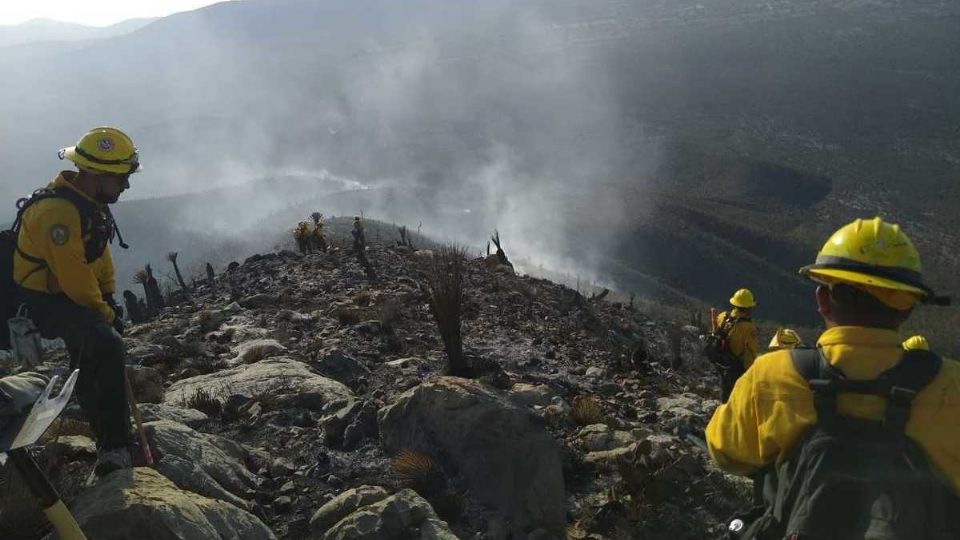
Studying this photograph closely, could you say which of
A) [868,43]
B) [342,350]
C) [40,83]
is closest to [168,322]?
[342,350]

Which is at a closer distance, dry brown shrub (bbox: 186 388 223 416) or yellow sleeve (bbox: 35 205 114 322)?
yellow sleeve (bbox: 35 205 114 322)

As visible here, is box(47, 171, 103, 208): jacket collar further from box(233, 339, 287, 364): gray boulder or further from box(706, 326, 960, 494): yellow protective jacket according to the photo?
box(233, 339, 287, 364): gray boulder

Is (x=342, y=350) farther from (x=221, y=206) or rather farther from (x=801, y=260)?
(x=221, y=206)

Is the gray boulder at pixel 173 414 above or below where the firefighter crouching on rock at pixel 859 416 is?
below

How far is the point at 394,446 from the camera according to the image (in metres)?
5.03

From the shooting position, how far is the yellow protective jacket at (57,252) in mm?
3723

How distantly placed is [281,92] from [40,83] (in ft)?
252

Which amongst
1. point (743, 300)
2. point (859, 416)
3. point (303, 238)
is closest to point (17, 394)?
point (859, 416)

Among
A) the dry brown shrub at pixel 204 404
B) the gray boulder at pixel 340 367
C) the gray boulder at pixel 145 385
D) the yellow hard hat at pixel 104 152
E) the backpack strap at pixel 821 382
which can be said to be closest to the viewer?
the backpack strap at pixel 821 382

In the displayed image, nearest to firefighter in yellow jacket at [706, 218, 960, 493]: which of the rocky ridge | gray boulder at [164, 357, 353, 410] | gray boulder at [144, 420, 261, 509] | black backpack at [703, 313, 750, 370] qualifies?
the rocky ridge

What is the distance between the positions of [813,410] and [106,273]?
4.13m

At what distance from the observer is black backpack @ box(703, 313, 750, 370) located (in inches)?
294

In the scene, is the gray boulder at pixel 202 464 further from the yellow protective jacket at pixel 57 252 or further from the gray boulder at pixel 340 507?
the yellow protective jacket at pixel 57 252

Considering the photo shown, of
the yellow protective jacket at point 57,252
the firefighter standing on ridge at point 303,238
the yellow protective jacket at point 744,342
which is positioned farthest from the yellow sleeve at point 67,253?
the firefighter standing on ridge at point 303,238
